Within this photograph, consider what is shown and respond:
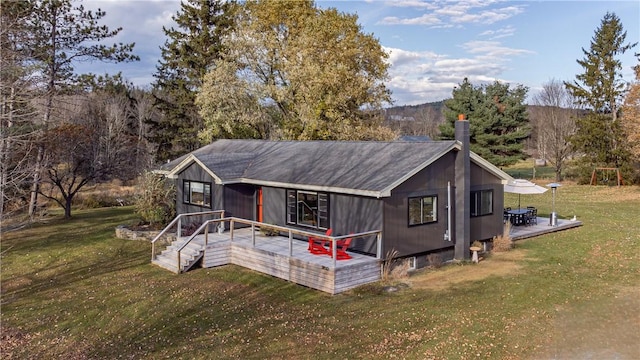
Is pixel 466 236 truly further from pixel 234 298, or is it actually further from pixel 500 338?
pixel 234 298

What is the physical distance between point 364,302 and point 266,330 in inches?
117

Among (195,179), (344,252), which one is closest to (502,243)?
(344,252)

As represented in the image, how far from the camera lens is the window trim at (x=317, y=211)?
56.0 ft

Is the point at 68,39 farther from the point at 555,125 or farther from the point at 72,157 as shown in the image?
the point at 555,125

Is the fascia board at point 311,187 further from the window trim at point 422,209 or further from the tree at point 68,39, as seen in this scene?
the tree at point 68,39

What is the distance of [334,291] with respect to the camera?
45.4ft

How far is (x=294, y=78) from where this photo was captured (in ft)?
102

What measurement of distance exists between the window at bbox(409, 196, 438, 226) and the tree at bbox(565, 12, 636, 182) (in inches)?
1312

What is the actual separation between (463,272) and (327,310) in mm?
5690

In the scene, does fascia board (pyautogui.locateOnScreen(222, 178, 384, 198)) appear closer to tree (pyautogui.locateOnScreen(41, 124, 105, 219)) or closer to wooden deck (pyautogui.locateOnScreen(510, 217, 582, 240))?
wooden deck (pyautogui.locateOnScreen(510, 217, 582, 240))

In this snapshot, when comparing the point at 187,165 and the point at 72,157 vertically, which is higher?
the point at 72,157

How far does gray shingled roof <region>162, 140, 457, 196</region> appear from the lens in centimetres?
1583

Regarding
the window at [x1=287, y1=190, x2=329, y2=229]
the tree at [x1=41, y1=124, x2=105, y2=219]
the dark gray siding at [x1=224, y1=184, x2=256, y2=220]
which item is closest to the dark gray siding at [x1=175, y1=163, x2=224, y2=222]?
the dark gray siding at [x1=224, y1=184, x2=256, y2=220]

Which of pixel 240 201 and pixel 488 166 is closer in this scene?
pixel 488 166
